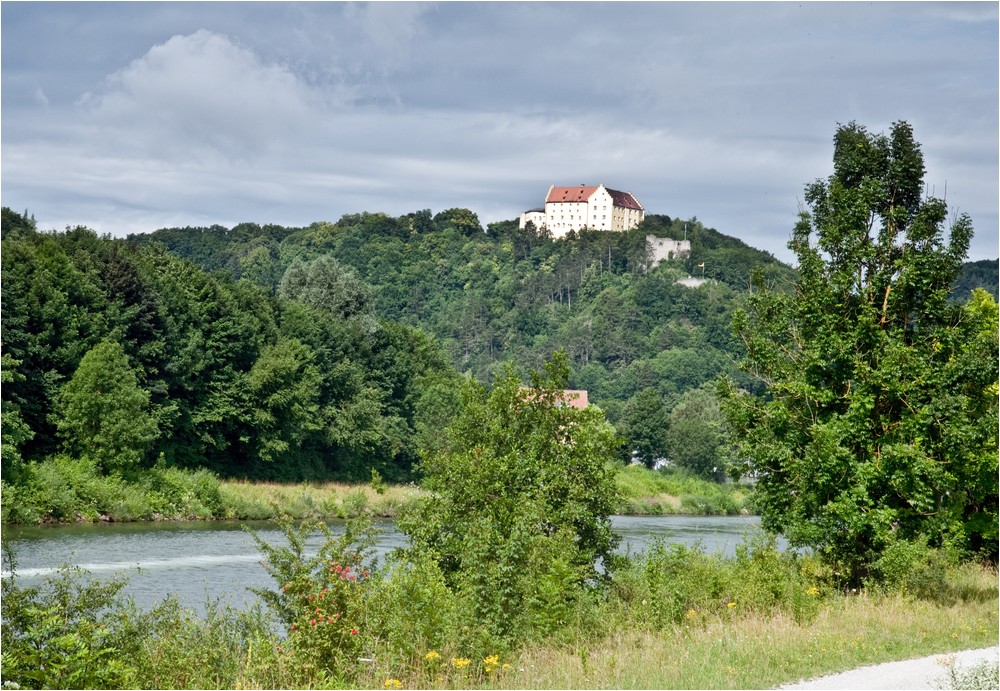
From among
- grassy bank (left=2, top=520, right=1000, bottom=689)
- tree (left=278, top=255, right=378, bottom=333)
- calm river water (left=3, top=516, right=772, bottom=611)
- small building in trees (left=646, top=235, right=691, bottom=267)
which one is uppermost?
small building in trees (left=646, top=235, right=691, bottom=267)

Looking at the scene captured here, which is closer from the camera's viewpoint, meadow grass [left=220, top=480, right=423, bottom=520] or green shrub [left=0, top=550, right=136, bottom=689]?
green shrub [left=0, top=550, right=136, bottom=689]

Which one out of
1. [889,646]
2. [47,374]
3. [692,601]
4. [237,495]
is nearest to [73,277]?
[47,374]

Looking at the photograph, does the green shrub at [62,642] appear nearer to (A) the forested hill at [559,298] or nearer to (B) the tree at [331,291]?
(B) the tree at [331,291]

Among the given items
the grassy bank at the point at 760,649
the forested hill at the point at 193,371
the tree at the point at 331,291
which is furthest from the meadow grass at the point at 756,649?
the tree at the point at 331,291

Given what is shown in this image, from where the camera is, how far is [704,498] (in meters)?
77.6

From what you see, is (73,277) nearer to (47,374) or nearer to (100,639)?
(47,374)

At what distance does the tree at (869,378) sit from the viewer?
17766mm

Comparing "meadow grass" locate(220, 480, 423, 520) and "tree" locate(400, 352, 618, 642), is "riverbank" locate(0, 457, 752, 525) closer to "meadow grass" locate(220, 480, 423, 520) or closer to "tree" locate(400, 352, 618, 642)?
"meadow grass" locate(220, 480, 423, 520)

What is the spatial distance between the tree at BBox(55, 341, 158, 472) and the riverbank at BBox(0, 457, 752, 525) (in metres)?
1.22

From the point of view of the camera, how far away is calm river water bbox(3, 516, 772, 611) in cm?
2558

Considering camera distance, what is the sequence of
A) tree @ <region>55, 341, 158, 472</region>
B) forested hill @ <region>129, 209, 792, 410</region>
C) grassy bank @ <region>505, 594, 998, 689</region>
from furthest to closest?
forested hill @ <region>129, 209, 792, 410</region>, tree @ <region>55, 341, 158, 472</region>, grassy bank @ <region>505, 594, 998, 689</region>

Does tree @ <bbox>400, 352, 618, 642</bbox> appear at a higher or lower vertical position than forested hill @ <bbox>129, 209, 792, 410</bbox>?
lower

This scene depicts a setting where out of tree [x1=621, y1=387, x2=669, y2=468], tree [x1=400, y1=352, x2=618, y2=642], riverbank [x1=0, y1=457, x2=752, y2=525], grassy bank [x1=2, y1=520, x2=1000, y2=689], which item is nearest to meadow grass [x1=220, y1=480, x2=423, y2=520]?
riverbank [x1=0, y1=457, x2=752, y2=525]

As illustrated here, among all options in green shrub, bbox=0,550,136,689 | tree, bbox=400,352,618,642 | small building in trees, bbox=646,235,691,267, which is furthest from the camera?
small building in trees, bbox=646,235,691,267
